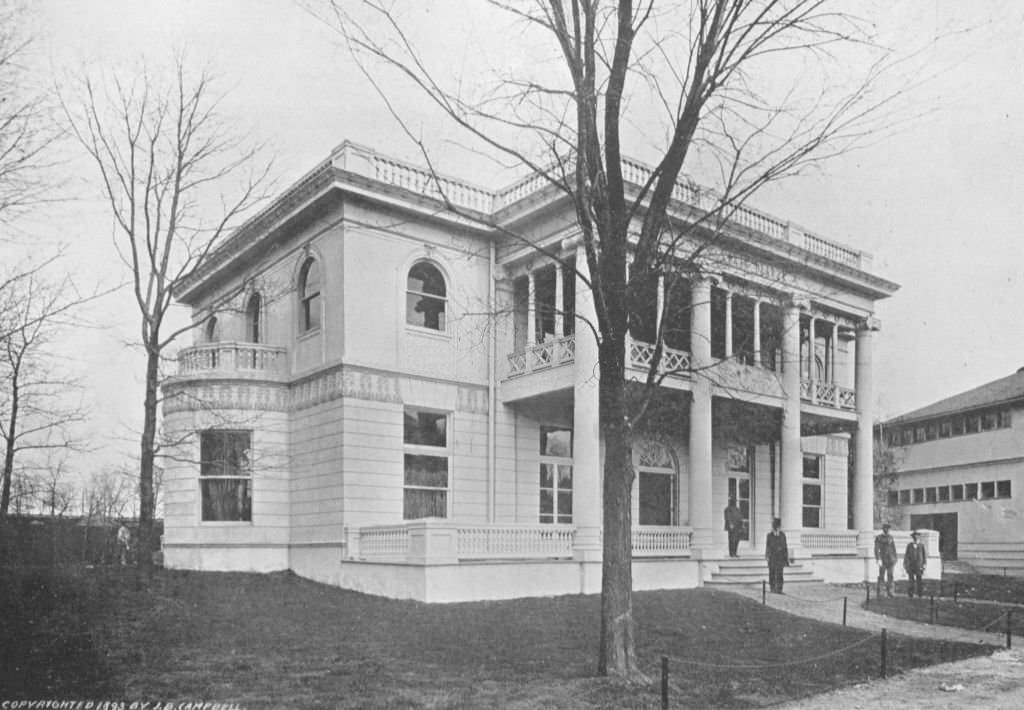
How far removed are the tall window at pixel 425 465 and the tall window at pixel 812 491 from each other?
14.8 metres

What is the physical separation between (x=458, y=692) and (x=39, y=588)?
7245 millimetres

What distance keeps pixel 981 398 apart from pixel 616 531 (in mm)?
38702

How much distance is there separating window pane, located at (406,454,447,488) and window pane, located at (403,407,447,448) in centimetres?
32

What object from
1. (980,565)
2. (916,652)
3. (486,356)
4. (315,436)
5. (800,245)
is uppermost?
(800,245)

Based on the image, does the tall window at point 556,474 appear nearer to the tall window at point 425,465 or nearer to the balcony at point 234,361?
the tall window at point 425,465

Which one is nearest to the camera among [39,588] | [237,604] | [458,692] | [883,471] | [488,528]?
[458,692]

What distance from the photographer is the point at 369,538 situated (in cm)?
1803

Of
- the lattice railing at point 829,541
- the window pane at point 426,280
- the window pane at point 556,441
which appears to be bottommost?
the lattice railing at point 829,541

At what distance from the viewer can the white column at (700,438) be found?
20.7 m

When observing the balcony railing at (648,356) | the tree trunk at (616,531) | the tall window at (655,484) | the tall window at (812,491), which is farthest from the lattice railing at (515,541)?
the tall window at (812,491)

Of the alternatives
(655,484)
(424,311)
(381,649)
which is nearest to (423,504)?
(424,311)

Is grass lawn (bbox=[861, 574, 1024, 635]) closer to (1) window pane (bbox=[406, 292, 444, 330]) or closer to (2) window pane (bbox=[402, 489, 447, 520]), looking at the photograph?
(2) window pane (bbox=[402, 489, 447, 520])

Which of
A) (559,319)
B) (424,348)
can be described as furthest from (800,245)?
(424,348)

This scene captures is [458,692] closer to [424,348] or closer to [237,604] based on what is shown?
[237,604]
